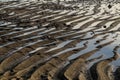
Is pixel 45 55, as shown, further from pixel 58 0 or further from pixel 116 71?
pixel 58 0

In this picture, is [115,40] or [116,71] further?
[115,40]

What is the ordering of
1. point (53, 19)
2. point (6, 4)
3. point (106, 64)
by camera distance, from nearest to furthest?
point (106, 64), point (53, 19), point (6, 4)

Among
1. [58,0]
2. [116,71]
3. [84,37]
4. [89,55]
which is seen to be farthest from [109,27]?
[58,0]

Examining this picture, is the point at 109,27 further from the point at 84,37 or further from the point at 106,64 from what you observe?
the point at 106,64

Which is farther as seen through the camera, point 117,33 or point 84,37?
point 117,33

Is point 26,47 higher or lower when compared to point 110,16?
higher

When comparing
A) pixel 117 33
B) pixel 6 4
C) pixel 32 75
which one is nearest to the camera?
pixel 32 75

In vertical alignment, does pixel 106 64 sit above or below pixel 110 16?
above

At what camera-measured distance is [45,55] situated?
10.1 metres

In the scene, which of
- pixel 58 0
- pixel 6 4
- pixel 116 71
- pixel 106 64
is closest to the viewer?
pixel 116 71

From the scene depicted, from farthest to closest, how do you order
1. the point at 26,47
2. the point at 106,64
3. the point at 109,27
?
1. the point at 109,27
2. the point at 26,47
3. the point at 106,64

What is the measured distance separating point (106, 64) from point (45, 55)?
6.07 ft

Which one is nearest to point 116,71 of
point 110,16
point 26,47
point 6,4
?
point 26,47

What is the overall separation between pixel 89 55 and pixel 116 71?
171 cm
